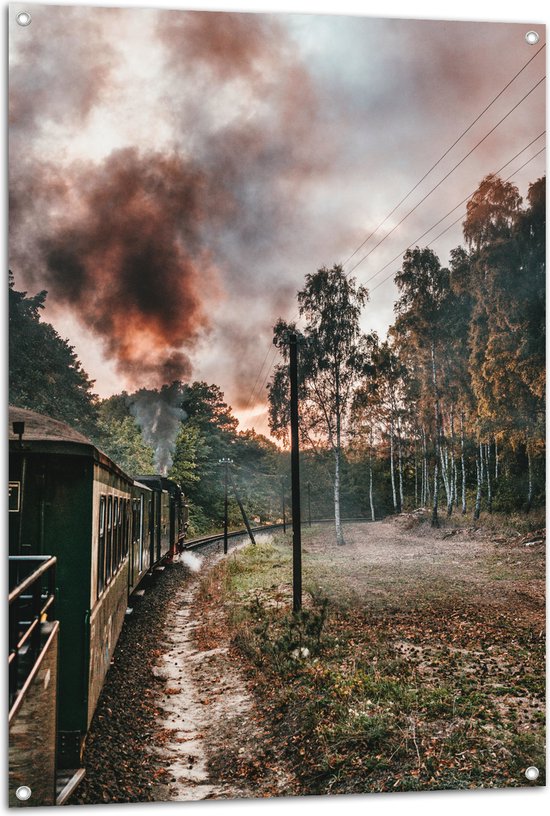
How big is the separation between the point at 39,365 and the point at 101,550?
1508 mm

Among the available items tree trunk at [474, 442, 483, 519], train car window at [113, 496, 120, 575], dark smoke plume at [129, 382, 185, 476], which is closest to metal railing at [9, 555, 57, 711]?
train car window at [113, 496, 120, 575]

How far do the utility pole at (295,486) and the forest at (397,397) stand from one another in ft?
0.31

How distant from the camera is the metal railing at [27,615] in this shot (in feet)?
→ 7.88

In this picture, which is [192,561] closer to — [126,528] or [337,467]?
[126,528]

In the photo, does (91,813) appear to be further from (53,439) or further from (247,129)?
(247,129)

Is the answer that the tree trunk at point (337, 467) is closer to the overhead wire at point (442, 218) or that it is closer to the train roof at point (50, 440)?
the overhead wire at point (442, 218)

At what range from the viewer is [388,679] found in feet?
15.9

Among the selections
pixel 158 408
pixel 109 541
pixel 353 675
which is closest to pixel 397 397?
pixel 158 408

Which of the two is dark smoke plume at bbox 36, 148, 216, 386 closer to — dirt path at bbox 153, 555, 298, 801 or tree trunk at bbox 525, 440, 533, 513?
dirt path at bbox 153, 555, 298, 801

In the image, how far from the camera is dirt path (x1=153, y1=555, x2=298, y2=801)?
4.23m

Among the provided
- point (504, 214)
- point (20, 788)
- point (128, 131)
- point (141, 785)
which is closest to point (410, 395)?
point (504, 214)

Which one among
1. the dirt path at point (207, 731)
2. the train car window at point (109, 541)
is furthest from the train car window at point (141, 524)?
the train car window at point (109, 541)

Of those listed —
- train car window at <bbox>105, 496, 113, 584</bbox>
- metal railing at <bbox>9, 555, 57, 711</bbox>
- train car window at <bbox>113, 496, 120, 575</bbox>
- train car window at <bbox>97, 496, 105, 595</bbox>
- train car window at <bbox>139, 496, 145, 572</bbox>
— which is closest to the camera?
metal railing at <bbox>9, 555, 57, 711</bbox>

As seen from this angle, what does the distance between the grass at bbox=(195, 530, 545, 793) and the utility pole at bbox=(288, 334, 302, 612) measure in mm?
94
